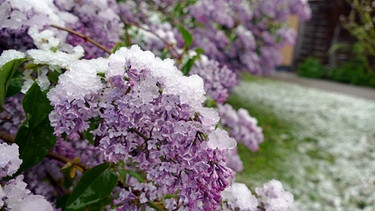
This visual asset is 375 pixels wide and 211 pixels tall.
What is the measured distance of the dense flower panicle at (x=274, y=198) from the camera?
100cm

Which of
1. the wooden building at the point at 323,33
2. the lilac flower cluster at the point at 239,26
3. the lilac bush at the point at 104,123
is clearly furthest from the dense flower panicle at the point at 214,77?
the wooden building at the point at 323,33

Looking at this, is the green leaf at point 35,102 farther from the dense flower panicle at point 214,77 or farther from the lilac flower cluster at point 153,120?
the dense flower panicle at point 214,77

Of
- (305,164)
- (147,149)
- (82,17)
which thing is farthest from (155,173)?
(305,164)

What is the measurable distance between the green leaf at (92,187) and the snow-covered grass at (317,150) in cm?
263

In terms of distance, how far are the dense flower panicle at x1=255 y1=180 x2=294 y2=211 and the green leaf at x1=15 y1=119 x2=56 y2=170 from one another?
0.48 meters

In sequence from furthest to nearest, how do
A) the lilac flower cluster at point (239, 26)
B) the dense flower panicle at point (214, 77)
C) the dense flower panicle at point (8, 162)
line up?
the lilac flower cluster at point (239, 26) → the dense flower panicle at point (214, 77) → the dense flower panicle at point (8, 162)

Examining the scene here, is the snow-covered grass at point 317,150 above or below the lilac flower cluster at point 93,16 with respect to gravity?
below

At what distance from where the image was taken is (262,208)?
103 centimetres

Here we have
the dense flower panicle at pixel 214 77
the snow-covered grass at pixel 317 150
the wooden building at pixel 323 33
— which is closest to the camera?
the dense flower panicle at pixel 214 77

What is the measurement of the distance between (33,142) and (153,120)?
351mm

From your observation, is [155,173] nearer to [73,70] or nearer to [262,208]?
[73,70]

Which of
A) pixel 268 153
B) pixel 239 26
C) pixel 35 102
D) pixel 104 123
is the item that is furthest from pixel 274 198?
pixel 239 26

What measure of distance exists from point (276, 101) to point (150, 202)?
7322 millimetres

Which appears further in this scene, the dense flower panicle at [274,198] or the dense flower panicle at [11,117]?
the dense flower panicle at [11,117]
